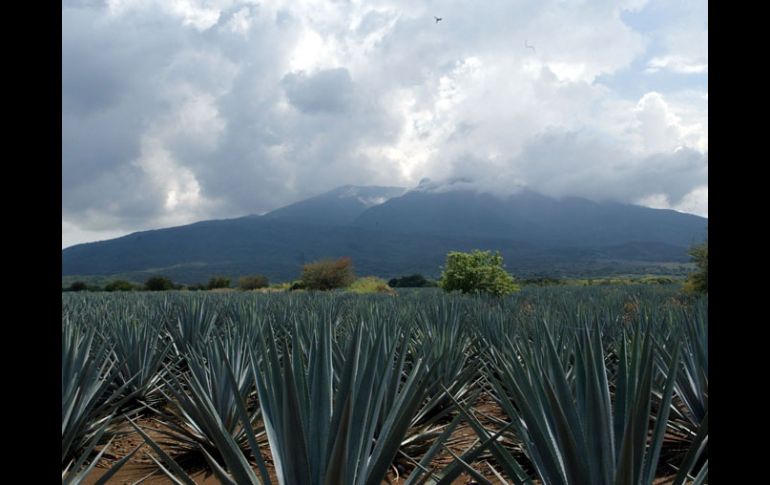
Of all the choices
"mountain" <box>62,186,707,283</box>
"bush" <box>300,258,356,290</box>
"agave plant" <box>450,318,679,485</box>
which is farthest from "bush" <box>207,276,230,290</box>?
"mountain" <box>62,186,707,283</box>

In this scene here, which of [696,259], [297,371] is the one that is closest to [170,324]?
[297,371]

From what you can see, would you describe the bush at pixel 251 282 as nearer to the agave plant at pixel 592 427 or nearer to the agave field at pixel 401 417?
the agave field at pixel 401 417

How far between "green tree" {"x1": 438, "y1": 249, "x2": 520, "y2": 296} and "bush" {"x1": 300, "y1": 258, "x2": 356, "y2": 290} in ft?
42.1

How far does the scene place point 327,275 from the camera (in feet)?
87.0

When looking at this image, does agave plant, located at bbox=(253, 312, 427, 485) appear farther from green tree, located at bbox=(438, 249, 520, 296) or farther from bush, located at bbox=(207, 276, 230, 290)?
bush, located at bbox=(207, 276, 230, 290)

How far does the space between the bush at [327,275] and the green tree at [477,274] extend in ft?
42.1

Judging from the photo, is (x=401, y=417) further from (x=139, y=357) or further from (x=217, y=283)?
(x=217, y=283)

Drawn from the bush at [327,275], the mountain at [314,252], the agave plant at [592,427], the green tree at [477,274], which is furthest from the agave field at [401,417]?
the mountain at [314,252]

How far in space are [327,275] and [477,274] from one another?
13.9 m

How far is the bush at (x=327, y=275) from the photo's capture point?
26505 mm
